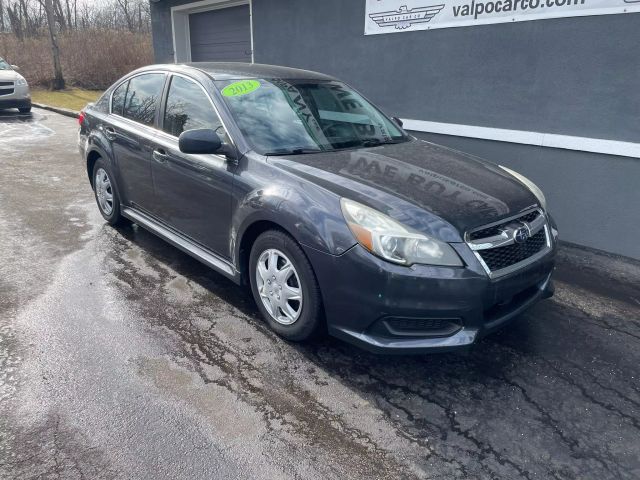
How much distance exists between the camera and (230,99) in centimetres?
362

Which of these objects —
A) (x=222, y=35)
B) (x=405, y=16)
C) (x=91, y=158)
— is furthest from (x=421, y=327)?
(x=222, y=35)

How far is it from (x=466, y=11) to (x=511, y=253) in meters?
3.72

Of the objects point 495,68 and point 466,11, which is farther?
point 466,11

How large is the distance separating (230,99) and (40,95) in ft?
56.9

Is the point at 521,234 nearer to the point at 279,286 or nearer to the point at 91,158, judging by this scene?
the point at 279,286

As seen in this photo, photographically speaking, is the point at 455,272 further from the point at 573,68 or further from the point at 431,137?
the point at 431,137

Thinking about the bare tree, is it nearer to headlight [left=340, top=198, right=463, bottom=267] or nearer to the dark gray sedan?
the dark gray sedan

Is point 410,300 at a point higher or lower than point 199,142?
lower

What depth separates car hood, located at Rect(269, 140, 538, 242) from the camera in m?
2.75

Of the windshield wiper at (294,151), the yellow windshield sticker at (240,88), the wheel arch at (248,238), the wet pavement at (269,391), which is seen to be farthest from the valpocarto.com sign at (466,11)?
the wheel arch at (248,238)

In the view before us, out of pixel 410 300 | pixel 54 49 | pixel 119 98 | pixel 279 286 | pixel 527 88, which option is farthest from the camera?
pixel 54 49

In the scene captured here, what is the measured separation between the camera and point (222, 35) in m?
9.81

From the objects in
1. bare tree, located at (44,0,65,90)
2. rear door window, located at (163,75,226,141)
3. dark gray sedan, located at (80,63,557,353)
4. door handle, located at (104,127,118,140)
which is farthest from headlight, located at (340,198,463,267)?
bare tree, located at (44,0,65,90)

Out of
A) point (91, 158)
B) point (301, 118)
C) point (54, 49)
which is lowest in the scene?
point (91, 158)
